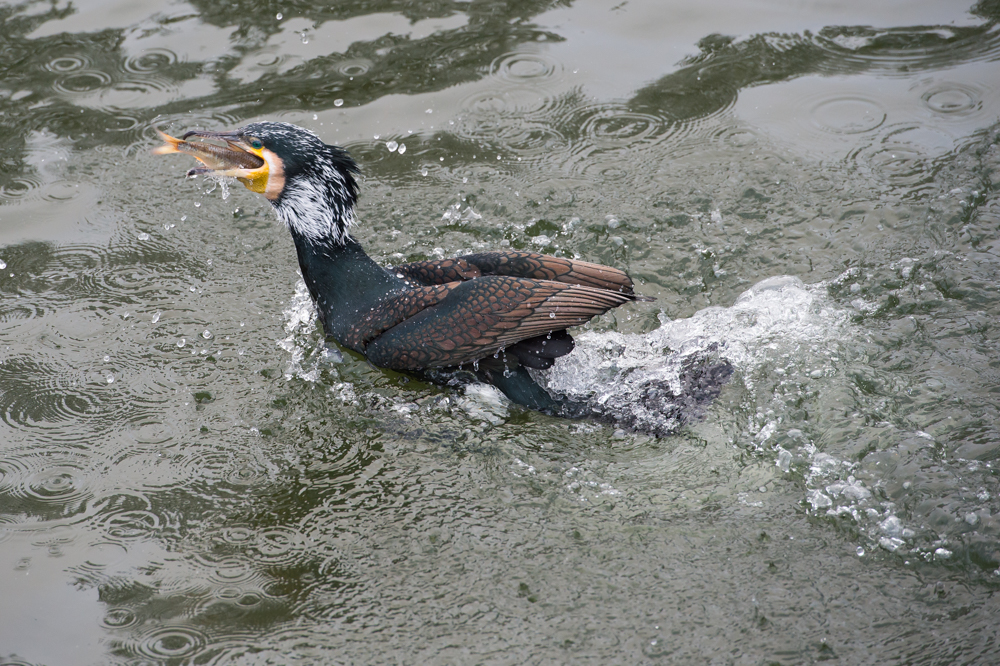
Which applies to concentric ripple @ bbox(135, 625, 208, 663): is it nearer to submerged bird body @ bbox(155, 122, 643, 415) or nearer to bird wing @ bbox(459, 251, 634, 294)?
submerged bird body @ bbox(155, 122, 643, 415)

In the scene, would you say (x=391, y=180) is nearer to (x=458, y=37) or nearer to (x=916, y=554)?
(x=458, y=37)

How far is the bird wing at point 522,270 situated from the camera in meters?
4.09

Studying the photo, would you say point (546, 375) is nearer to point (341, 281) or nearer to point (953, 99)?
point (341, 281)

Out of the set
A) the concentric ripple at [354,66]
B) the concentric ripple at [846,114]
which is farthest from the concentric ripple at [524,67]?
the concentric ripple at [846,114]

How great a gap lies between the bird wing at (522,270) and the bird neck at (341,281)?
0.54 feet

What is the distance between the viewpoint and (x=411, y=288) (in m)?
4.14

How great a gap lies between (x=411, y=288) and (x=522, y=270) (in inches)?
22.0

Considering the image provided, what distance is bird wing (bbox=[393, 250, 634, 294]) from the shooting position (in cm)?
409

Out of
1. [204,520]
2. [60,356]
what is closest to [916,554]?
[204,520]

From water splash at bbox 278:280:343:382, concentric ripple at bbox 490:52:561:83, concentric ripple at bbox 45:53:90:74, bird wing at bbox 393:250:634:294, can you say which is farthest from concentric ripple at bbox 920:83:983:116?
concentric ripple at bbox 45:53:90:74

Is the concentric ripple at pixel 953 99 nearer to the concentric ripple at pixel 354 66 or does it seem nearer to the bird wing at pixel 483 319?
the bird wing at pixel 483 319

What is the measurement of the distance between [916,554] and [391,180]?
383 cm

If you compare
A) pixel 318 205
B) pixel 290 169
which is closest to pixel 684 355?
pixel 318 205

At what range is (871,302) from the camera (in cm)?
450
